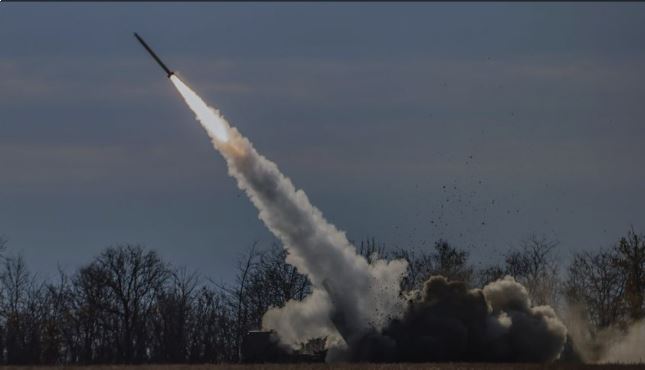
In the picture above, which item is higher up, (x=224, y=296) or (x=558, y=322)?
(x=224, y=296)

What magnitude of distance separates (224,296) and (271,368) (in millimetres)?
50138

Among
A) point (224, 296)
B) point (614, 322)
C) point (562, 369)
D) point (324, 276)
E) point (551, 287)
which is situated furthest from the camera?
point (224, 296)

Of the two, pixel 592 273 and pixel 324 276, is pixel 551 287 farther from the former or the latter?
pixel 324 276

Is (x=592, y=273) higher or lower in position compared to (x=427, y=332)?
higher

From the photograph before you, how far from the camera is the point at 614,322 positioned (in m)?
97.9

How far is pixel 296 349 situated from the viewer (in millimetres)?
82625

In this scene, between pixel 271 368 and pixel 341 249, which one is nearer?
pixel 271 368

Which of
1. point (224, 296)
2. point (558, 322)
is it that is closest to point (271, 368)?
point (558, 322)

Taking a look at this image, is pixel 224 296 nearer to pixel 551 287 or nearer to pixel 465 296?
pixel 551 287

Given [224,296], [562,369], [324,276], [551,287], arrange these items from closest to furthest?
[562,369] → [324,276] → [551,287] → [224,296]

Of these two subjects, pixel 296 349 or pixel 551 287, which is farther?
pixel 551 287

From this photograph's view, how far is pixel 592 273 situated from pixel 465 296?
33.7 meters

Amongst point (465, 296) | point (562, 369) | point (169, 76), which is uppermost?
point (169, 76)

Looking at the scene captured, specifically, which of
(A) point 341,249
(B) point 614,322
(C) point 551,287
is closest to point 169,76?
(A) point 341,249
